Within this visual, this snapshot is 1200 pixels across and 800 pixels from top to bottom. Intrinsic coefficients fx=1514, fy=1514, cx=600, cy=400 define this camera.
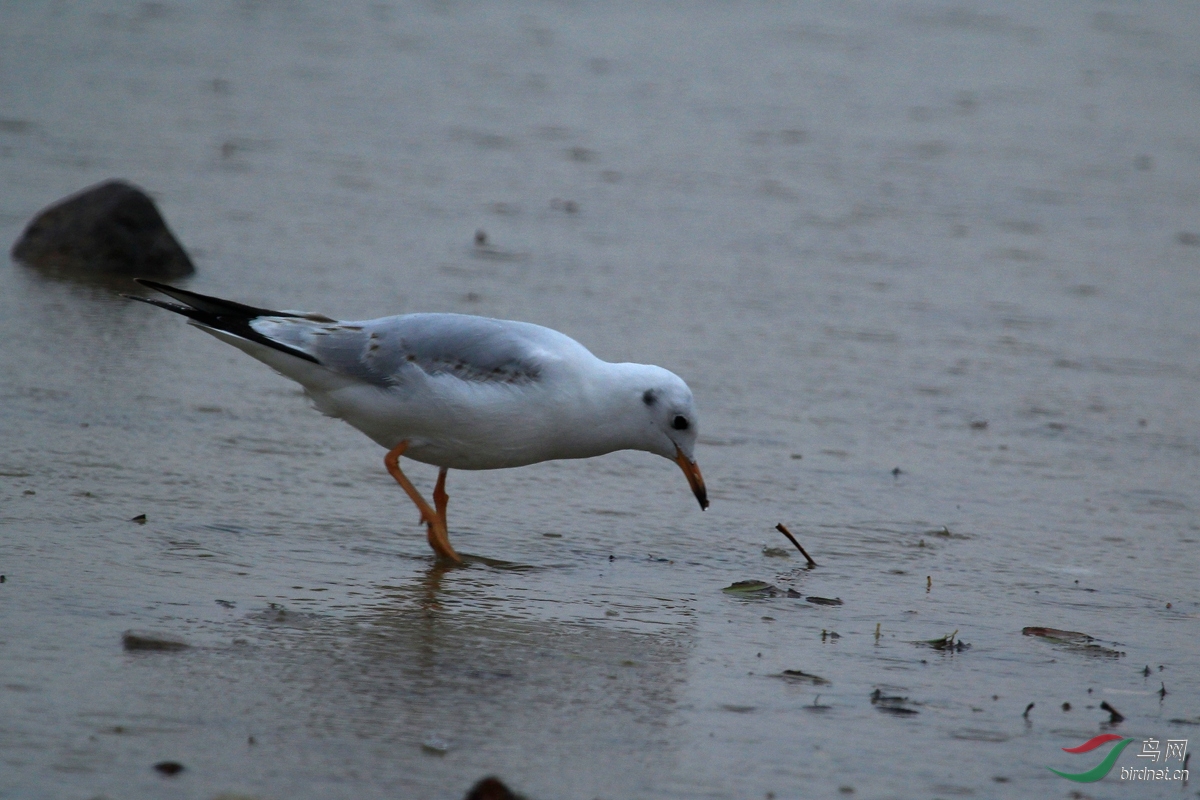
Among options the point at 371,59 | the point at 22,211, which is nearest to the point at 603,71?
the point at 371,59

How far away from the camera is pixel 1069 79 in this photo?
579 inches

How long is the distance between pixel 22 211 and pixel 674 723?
6.06 meters

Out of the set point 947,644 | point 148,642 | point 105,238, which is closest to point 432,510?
point 148,642

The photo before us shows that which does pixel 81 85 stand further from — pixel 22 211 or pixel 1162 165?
pixel 1162 165

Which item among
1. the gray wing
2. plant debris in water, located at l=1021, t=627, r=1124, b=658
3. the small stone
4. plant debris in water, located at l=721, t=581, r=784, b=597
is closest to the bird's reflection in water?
the small stone

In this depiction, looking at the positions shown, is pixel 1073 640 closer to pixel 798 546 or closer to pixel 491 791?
pixel 798 546

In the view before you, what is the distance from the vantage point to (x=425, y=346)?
4730 mm

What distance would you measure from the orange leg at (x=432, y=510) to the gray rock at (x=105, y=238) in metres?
3.13

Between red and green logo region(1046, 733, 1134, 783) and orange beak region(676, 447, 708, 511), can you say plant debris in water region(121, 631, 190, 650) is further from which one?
red and green logo region(1046, 733, 1134, 783)

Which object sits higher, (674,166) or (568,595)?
(674,166)

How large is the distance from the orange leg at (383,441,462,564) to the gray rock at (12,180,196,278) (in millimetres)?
3134

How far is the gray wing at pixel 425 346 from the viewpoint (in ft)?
15.3

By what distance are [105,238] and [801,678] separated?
16.2ft

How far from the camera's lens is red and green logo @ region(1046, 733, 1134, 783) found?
3.28m
